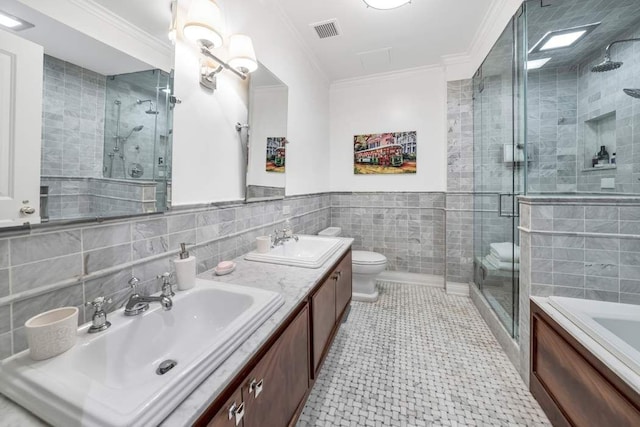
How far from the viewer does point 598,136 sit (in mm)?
2326

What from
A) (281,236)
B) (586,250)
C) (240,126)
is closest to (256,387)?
(281,236)

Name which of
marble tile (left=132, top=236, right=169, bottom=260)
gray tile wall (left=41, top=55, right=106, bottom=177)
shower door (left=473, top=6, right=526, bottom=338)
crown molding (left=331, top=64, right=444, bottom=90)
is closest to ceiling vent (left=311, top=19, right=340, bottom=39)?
crown molding (left=331, top=64, right=444, bottom=90)

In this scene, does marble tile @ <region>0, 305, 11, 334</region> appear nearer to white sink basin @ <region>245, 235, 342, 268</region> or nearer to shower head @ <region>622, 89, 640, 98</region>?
white sink basin @ <region>245, 235, 342, 268</region>

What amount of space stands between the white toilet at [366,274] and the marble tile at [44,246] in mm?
2145

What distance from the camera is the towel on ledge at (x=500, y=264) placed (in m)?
1.81

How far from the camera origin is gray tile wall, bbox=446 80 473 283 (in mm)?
2820

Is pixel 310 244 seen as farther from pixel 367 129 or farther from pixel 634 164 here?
pixel 634 164

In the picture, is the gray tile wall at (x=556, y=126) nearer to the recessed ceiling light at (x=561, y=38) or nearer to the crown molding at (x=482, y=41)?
the recessed ceiling light at (x=561, y=38)

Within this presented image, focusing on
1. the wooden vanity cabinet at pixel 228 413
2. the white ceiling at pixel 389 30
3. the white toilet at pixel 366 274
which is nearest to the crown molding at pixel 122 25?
the wooden vanity cabinet at pixel 228 413

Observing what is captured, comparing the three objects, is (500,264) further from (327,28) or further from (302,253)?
(327,28)

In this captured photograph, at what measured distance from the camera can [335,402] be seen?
1406 millimetres

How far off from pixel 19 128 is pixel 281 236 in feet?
4.83

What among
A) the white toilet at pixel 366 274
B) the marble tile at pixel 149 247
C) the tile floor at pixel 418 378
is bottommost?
the tile floor at pixel 418 378

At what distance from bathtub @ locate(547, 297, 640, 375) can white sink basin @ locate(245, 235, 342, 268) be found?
1.23 m
